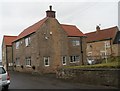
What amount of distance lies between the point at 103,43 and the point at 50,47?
2396cm

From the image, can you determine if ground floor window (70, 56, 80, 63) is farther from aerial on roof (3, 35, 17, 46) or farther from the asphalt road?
aerial on roof (3, 35, 17, 46)

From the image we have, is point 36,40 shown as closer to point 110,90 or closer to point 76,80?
point 76,80

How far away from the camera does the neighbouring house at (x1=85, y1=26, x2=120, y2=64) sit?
179ft

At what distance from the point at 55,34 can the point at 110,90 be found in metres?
23.1

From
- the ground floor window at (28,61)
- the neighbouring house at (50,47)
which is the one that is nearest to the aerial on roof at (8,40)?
the neighbouring house at (50,47)

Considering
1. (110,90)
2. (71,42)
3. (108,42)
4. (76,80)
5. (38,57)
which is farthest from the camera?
(108,42)

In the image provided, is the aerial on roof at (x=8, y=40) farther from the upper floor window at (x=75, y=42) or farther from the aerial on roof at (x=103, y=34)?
the aerial on roof at (x=103, y=34)

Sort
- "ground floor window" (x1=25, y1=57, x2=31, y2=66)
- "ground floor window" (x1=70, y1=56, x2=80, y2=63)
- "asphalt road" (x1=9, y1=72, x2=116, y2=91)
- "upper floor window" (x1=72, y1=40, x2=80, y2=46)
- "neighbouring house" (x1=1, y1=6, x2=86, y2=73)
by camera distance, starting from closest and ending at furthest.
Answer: "asphalt road" (x1=9, y1=72, x2=116, y2=91) → "neighbouring house" (x1=1, y1=6, x2=86, y2=73) → "ground floor window" (x1=25, y1=57, x2=31, y2=66) → "ground floor window" (x1=70, y1=56, x2=80, y2=63) → "upper floor window" (x1=72, y1=40, x2=80, y2=46)

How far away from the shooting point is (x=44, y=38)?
36.7 meters

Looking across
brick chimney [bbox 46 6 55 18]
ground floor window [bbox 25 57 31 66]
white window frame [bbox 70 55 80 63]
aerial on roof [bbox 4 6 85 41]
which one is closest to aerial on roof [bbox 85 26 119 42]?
aerial on roof [bbox 4 6 85 41]

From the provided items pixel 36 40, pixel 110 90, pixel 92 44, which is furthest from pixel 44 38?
pixel 92 44

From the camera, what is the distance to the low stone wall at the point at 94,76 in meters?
17.6

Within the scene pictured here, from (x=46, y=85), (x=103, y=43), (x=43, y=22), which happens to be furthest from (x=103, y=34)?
(x=46, y=85)

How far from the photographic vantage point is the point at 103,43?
58125mm
